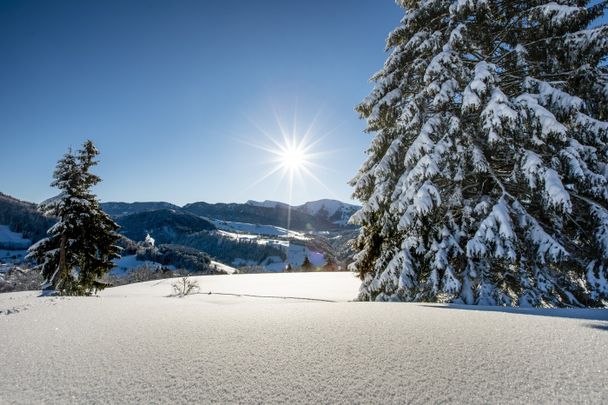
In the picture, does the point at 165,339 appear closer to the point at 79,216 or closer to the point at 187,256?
the point at 79,216

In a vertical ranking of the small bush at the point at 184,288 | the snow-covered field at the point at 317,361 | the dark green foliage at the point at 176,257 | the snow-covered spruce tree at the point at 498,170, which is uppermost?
the snow-covered spruce tree at the point at 498,170

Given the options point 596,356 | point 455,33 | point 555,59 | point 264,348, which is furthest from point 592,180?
point 264,348

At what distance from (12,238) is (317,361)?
187336 millimetres

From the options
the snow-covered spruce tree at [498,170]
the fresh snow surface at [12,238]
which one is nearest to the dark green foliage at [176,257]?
the fresh snow surface at [12,238]

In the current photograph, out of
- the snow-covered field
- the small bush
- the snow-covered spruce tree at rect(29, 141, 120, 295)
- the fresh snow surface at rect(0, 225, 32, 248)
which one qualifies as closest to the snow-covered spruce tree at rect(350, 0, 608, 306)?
the snow-covered field

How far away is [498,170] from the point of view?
8.12 metres

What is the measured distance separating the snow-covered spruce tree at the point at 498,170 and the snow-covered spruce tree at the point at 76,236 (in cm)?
1511

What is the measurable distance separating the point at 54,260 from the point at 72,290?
1868 mm

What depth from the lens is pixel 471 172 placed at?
750 cm

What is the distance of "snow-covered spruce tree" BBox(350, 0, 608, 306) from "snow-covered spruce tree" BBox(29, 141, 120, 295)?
15113 millimetres

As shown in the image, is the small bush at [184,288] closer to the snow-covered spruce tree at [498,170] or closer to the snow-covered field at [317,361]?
the snow-covered spruce tree at [498,170]

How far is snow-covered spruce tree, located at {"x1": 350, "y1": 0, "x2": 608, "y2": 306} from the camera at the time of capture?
247 inches

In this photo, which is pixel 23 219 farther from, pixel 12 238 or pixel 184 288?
pixel 184 288

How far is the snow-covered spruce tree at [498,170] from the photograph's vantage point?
20.6ft
